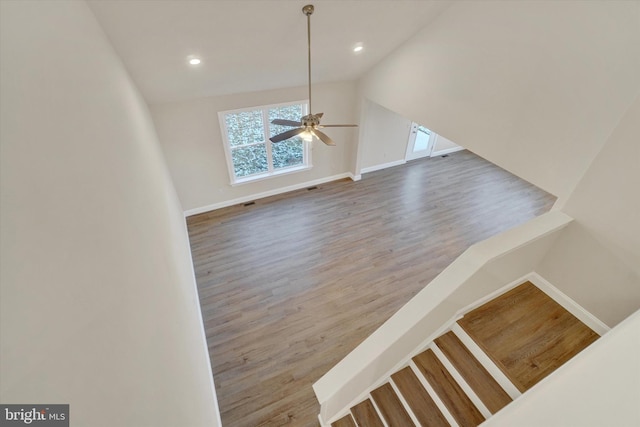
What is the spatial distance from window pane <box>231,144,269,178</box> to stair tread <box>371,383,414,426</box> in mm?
4814

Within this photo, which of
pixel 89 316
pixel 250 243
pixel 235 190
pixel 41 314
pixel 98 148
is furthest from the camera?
pixel 235 190

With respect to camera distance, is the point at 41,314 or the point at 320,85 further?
the point at 320,85

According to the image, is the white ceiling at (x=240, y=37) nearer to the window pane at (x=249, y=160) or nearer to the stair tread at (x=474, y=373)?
the window pane at (x=249, y=160)

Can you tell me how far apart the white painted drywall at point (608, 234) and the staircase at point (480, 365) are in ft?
1.00

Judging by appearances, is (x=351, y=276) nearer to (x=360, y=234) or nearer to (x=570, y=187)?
(x=360, y=234)

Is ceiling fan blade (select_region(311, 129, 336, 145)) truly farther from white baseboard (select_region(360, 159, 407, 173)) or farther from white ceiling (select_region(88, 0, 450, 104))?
white baseboard (select_region(360, 159, 407, 173))

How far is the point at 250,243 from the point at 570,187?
4616mm

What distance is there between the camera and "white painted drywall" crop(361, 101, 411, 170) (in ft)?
22.5

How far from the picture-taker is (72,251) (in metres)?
0.96

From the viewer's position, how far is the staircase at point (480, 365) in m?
2.38

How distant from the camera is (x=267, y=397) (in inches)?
134

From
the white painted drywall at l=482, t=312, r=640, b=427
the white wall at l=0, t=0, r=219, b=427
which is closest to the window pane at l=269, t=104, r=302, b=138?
the white wall at l=0, t=0, r=219, b=427

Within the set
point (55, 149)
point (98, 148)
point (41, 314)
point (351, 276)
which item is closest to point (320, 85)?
point (351, 276)

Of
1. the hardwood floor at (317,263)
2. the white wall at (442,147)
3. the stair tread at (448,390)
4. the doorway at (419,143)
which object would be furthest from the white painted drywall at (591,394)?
the white wall at (442,147)
